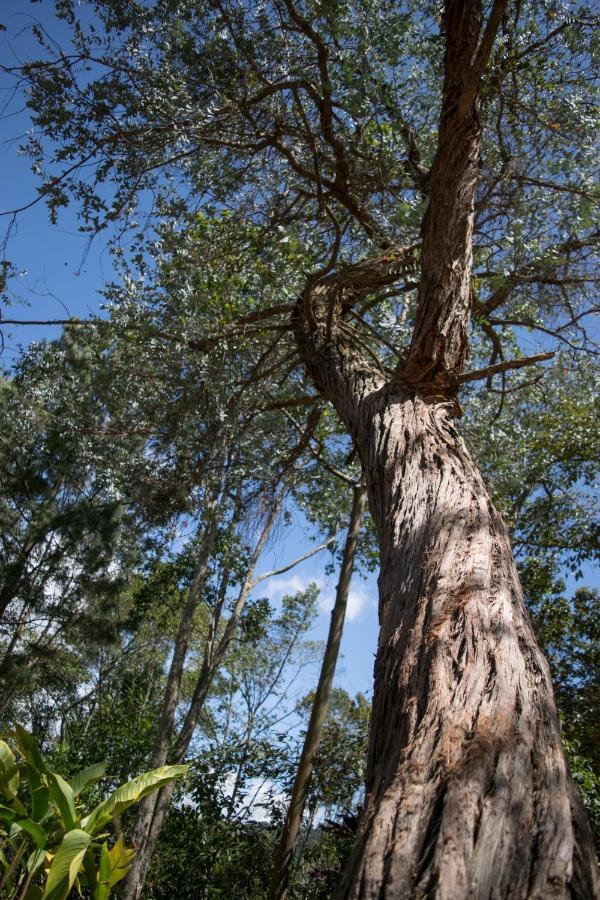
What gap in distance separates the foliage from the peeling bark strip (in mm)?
1486

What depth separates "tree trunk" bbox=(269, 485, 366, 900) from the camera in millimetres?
4668

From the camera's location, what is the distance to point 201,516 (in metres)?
7.09

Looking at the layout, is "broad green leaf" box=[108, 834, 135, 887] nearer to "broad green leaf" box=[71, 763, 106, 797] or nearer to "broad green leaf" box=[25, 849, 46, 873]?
"broad green leaf" box=[25, 849, 46, 873]

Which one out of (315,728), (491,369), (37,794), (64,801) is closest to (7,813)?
(37,794)

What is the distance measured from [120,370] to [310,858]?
4942 mm

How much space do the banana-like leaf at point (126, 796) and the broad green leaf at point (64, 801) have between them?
109mm

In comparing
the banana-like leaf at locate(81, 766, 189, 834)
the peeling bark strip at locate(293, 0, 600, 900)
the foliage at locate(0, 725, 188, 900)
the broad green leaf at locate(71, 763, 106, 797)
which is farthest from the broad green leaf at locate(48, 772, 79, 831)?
the peeling bark strip at locate(293, 0, 600, 900)

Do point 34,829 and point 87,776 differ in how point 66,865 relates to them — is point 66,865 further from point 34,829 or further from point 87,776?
point 87,776

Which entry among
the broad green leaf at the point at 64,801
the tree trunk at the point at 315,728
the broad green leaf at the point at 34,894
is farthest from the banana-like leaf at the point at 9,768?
the tree trunk at the point at 315,728

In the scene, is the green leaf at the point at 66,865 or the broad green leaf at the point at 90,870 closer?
the green leaf at the point at 66,865

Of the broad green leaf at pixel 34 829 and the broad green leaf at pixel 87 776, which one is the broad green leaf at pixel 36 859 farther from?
the broad green leaf at pixel 87 776

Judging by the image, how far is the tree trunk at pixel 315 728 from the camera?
4.67 m

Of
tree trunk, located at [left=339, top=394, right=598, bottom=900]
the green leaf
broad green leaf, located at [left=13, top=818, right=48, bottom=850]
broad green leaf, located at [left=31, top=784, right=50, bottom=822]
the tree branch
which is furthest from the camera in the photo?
the tree branch

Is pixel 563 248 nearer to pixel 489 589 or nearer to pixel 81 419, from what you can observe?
pixel 489 589
